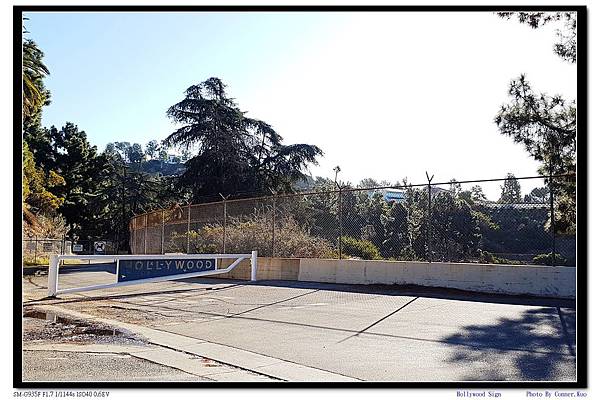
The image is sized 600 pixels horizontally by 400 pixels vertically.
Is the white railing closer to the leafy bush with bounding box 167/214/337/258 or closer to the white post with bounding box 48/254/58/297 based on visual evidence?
the white post with bounding box 48/254/58/297

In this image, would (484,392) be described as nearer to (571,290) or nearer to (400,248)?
(571,290)

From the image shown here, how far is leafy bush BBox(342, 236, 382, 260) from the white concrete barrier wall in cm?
169

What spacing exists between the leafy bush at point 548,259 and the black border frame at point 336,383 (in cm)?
696

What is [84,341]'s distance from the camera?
8211 millimetres

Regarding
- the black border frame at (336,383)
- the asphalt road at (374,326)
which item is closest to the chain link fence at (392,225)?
the asphalt road at (374,326)

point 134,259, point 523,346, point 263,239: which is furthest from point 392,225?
point 523,346

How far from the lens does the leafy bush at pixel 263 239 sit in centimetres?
1777

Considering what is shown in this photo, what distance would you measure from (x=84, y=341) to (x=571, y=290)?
8657 millimetres

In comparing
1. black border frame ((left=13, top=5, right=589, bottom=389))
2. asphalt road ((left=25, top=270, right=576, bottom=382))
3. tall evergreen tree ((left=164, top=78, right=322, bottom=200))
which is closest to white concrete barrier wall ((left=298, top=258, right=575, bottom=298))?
asphalt road ((left=25, top=270, right=576, bottom=382))

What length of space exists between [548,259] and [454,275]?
294 cm

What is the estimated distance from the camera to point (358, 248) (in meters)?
17.3

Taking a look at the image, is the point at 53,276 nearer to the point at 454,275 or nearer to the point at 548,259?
the point at 454,275

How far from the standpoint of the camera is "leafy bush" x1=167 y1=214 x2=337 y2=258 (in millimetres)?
17766

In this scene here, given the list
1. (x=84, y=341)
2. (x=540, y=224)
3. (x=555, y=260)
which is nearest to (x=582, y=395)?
(x=84, y=341)
